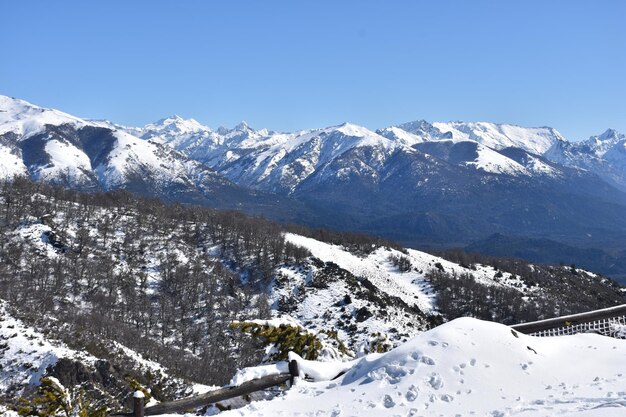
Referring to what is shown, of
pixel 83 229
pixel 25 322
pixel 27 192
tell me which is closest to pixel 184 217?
pixel 83 229

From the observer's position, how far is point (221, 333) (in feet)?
320

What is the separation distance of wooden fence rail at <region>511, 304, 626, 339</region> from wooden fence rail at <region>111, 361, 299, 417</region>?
7.22 m

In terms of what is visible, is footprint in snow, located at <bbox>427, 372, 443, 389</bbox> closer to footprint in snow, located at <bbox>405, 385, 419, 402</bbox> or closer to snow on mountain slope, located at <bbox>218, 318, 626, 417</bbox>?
snow on mountain slope, located at <bbox>218, 318, 626, 417</bbox>

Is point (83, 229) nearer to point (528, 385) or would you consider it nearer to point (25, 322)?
point (25, 322)

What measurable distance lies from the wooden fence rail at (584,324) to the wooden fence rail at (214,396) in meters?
7.22

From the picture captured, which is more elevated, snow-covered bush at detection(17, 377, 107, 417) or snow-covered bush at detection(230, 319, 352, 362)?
snow-covered bush at detection(230, 319, 352, 362)

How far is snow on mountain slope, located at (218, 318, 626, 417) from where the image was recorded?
10570 millimetres

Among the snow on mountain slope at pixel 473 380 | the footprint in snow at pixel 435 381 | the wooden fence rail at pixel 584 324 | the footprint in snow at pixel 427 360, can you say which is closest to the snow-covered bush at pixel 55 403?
the snow on mountain slope at pixel 473 380

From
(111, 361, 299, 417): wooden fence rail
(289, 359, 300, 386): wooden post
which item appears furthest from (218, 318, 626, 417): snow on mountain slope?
(111, 361, 299, 417): wooden fence rail

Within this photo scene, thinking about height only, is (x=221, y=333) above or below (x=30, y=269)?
below

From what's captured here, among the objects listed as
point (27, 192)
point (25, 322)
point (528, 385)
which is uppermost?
point (27, 192)

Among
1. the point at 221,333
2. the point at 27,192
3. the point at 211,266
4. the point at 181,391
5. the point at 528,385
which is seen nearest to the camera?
the point at 528,385

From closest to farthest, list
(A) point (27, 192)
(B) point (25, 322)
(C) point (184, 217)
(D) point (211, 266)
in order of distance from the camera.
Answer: (B) point (25, 322) → (D) point (211, 266) → (A) point (27, 192) → (C) point (184, 217)

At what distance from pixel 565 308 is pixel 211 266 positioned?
322 feet
